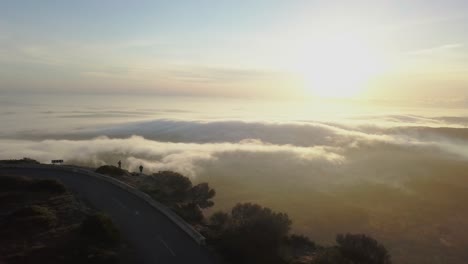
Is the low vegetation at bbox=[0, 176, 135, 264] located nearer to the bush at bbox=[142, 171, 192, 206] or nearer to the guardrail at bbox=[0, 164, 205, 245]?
the guardrail at bbox=[0, 164, 205, 245]

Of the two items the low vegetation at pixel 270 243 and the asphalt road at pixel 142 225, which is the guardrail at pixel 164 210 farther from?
the low vegetation at pixel 270 243

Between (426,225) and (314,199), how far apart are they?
19675mm

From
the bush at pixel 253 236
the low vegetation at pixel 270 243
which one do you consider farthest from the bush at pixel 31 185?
the bush at pixel 253 236

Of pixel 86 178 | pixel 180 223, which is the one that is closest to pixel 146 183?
pixel 86 178

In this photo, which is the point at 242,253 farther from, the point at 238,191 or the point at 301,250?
the point at 238,191

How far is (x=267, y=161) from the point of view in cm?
12506

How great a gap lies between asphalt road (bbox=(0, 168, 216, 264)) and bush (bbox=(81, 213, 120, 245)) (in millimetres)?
820

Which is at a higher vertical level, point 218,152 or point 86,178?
point 86,178

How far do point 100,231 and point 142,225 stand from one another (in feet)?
11.1

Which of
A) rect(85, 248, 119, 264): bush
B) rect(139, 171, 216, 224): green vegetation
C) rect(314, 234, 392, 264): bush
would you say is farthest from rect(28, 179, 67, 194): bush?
rect(314, 234, 392, 264): bush

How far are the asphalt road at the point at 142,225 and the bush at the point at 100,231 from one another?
0.82 metres

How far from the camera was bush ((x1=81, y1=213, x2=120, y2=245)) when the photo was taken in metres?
19.6

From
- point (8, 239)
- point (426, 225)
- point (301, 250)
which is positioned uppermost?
point (8, 239)

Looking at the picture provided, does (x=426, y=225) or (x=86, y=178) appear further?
(x=426, y=225)
